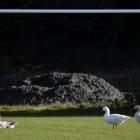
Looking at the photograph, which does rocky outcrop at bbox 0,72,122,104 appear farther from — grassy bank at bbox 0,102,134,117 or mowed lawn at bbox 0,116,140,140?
mowed lawn at bbox 0,116,140,140

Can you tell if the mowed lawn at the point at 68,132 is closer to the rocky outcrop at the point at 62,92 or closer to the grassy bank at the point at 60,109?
the grassy bank at the point at 60,109

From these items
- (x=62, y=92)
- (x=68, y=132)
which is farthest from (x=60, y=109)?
(x=68, y=132)

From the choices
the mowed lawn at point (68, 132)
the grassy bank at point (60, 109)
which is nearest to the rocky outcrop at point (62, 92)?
the grassy bank at point (60, 109)

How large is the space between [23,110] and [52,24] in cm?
2337

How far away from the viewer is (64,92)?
41938 mm

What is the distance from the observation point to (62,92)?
41906 millimetres

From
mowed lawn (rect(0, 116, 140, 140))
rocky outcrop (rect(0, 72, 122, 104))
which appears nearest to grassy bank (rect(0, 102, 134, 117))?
rocky outcrop (rect(0, 72, 122, 104))

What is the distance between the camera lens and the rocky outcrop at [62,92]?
4116 cm

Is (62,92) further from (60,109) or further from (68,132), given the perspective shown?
(68,132)

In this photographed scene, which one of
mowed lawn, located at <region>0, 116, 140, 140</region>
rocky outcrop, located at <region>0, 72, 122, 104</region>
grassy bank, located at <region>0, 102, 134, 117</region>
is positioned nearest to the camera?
mowed lawn, located at <region>0, 116, 140, 140</region>

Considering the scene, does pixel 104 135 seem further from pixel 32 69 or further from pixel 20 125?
pixel 32 69

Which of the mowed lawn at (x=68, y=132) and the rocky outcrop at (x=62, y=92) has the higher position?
the rocky outcrop at (x=62, y=92)

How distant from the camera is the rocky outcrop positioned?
41.2 meters

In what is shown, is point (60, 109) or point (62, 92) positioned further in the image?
point (62, 92)
